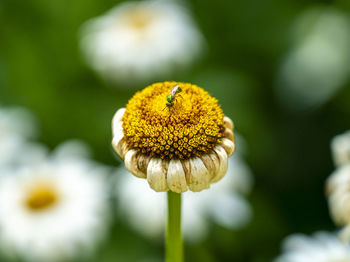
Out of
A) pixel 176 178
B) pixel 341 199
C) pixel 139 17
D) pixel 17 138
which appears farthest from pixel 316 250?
pixel 139 17

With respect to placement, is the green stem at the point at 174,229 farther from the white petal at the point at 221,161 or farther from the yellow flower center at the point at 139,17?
the yellow flower center at the point at 139,17

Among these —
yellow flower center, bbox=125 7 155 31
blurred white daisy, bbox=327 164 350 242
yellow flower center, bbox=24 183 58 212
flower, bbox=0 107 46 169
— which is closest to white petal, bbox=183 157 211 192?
blurred white daisy, bbox=327 164 350 242

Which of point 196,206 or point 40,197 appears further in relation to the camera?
point 40,197

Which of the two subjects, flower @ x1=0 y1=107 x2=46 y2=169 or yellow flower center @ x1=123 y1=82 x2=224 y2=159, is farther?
flower @ x1=0 y1=107 x2=46 y2=169

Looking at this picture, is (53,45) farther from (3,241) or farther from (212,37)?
(3,241)

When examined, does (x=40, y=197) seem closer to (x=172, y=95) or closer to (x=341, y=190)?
(x=341, y=190)

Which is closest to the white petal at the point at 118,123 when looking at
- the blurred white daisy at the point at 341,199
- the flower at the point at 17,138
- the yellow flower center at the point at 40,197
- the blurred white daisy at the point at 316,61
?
the blurred white daisy at the point at 341,199

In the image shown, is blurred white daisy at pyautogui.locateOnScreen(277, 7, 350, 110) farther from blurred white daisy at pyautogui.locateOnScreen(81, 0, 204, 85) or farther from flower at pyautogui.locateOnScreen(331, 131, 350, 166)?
flower at pyautogui.locateOnScreen(331, 131, 350, 166)
